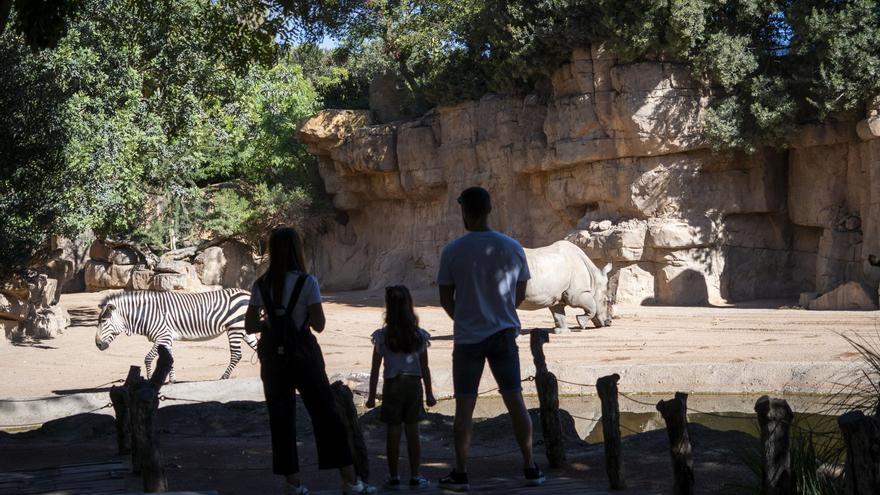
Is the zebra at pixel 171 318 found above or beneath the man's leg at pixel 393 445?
above

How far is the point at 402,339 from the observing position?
279 inches

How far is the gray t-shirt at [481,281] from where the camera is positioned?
6562mm

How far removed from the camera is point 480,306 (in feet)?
21.5

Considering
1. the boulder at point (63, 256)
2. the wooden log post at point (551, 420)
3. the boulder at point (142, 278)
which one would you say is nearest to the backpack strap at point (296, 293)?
the wooden log post at point (551, 420)

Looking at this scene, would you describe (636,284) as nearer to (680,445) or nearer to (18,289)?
(18,289)

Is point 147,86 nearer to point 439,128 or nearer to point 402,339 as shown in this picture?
point 439,128

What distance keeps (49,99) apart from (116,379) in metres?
5.78

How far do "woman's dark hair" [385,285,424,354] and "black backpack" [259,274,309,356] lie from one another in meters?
0.82

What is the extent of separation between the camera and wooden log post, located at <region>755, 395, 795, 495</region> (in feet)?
19.1

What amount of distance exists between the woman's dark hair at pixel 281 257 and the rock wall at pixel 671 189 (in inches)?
669

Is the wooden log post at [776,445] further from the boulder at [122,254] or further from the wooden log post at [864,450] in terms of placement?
the boulder at [122,254]

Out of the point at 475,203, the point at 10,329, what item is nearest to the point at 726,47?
the point at 10,329

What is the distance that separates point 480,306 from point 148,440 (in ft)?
8.71

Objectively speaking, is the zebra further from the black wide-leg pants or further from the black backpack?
the black backpack
